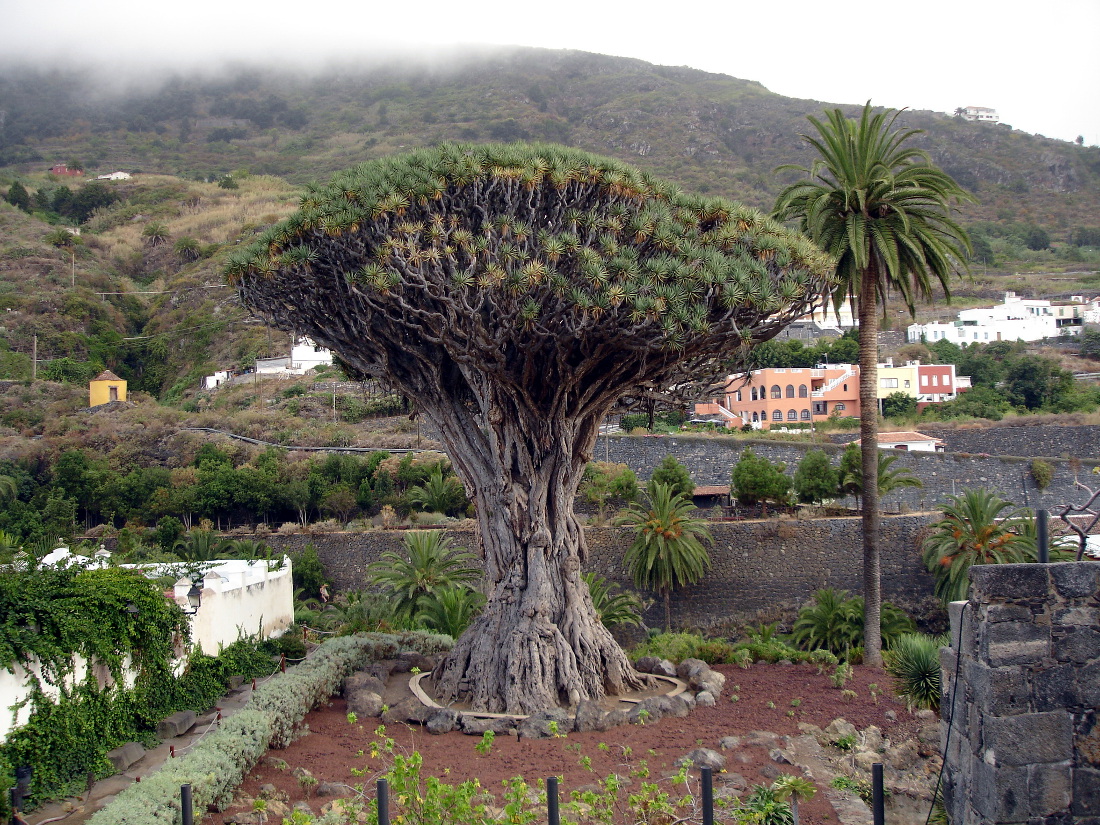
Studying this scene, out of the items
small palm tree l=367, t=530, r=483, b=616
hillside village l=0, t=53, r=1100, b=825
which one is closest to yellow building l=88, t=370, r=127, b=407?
hillside village l=0, t=53, r=1100, b=825

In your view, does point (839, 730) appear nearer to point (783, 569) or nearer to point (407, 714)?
point (407, 714)

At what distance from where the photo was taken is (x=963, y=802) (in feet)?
17.7

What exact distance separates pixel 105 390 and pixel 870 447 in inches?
1607

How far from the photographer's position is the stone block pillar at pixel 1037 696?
5090 millimetres

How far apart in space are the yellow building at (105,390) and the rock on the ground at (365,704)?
1562 inches

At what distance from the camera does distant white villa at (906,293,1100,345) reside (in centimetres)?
5669

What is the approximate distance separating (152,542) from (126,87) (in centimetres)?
11486

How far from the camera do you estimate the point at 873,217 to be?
14.8 metres

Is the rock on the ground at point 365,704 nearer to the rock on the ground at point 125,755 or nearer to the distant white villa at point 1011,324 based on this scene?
the rock on the ground at point 125,755

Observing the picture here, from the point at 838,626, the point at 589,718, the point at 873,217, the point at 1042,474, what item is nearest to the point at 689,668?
the point at 589,718

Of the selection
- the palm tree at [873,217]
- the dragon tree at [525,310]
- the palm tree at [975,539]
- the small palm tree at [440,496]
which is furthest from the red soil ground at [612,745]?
the small palm tree at [440,496]

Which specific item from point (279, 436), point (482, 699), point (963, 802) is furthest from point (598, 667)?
point (279, 436)

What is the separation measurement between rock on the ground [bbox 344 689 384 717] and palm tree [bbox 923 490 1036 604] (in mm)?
15132

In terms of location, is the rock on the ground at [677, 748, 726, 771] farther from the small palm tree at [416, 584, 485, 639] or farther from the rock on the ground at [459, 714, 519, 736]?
the small palm tree at [416, 584, 485, 639]
